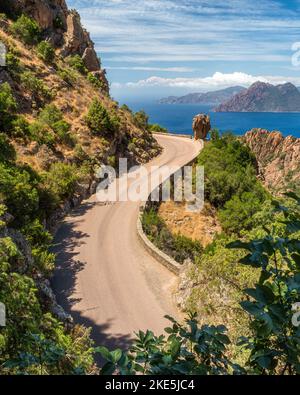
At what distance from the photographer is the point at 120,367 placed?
9.00ft

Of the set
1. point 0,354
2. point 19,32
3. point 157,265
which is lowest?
point 157,265

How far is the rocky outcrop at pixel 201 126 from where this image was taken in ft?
151

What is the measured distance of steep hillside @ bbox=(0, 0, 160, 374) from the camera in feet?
30.6

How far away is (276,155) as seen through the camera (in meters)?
111

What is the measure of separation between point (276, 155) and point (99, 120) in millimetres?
89563

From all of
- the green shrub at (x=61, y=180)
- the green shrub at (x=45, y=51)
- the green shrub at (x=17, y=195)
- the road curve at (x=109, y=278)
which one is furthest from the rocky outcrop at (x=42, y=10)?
the green shrub at (x=17, y=195)

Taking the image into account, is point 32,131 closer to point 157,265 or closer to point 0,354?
point 157,265

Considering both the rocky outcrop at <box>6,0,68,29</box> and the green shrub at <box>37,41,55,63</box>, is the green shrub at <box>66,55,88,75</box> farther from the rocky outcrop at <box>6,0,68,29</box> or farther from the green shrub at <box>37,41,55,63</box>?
the green shrub at <box>37,41,55,63</box>

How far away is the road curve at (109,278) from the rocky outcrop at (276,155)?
260ft

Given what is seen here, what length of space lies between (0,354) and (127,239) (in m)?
14.1

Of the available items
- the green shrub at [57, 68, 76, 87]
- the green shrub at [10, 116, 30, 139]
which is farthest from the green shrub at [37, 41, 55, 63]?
the green shrub at [10, 116, 30, 139]

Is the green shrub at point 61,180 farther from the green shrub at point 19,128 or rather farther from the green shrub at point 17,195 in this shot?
the green shrub at point 17,195
